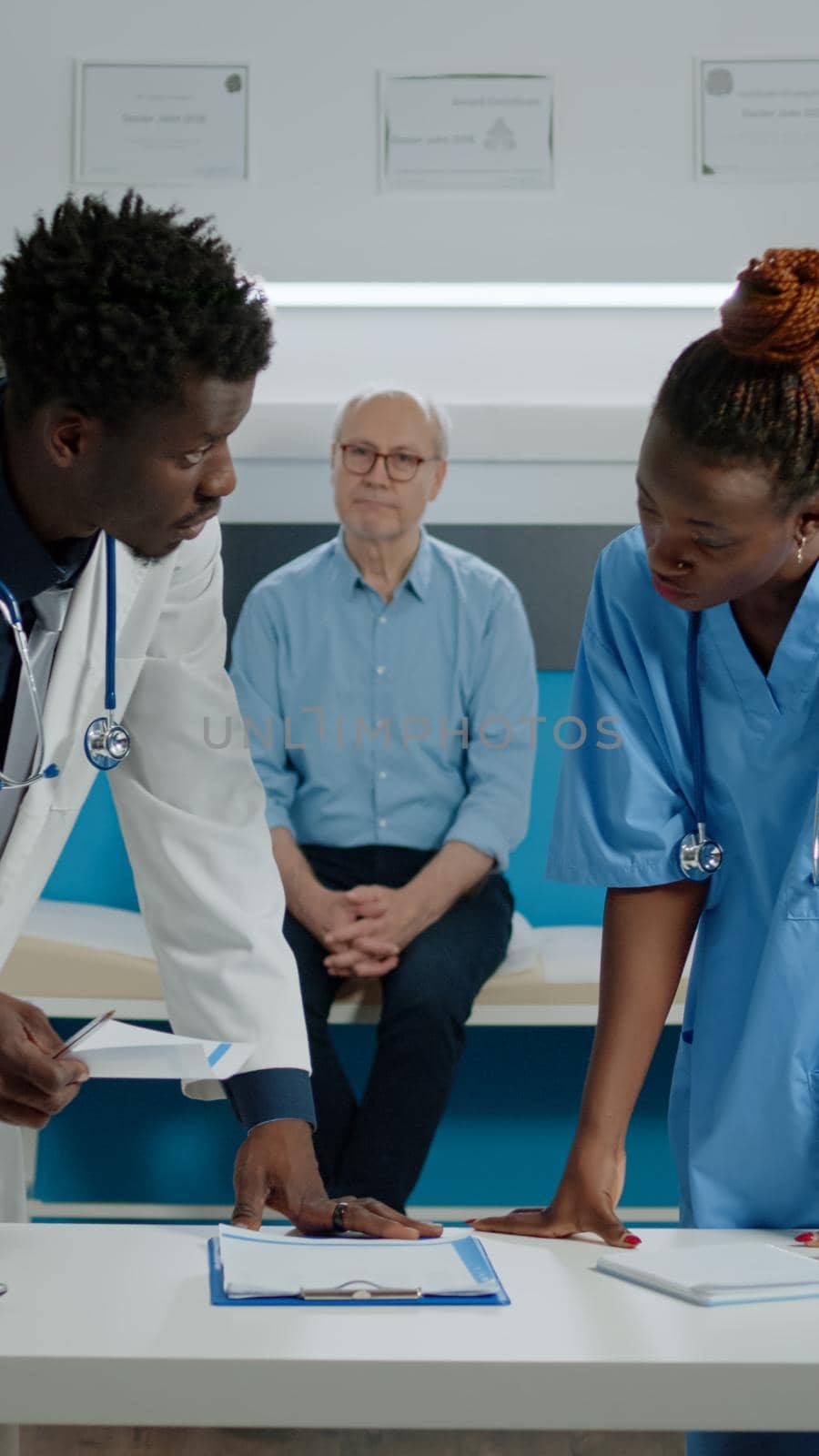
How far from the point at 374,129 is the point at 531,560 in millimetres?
887

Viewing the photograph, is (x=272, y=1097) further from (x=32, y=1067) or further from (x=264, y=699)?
(x=264, y=699)

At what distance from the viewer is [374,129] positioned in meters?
2.82

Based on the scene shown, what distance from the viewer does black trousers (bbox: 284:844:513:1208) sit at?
7.27ft

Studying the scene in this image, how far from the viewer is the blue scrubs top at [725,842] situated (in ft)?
3.54

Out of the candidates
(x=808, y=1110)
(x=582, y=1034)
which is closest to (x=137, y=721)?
(x=808, y=1110)

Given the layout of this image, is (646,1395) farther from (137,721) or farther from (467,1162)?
(467,1162)

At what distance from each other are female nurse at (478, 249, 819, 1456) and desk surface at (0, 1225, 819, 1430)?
268 millimetres

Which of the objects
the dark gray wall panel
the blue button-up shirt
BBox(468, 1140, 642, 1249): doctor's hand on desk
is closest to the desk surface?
BBox(468, 1140, 642, 1249): doctor's hand on desk

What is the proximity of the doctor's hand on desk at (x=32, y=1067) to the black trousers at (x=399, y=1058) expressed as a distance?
A: 1.29 meters

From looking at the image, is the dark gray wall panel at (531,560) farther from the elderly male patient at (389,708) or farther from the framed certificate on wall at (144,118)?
the framed certificate on wall at (144,118)

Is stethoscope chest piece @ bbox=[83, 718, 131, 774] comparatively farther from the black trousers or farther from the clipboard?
the black trousers

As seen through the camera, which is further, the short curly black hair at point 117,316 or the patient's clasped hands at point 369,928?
the patient's clasped hands at point 369,928

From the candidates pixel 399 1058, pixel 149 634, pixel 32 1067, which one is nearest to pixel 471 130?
pixel 399 1058

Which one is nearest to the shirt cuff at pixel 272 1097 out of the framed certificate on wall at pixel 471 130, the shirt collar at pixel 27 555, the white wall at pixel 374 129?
the shirt collar at pixel 27 555
